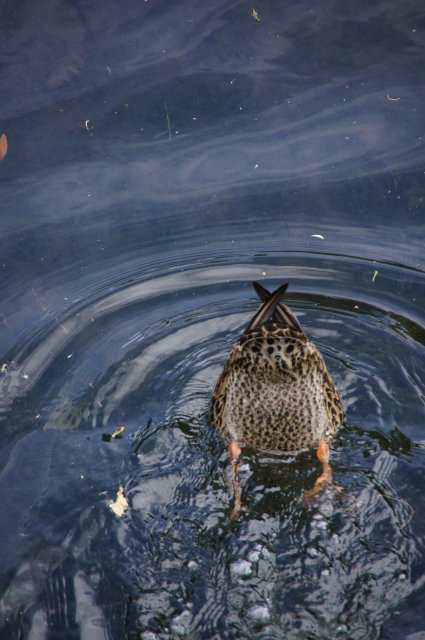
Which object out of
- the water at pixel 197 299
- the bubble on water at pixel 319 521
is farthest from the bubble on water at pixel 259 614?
the bubble on water at pixel 319 521

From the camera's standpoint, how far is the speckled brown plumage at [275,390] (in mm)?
4516

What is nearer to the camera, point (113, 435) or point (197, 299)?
point (113, 435)

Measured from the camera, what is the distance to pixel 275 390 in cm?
477

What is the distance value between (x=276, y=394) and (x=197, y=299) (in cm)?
128

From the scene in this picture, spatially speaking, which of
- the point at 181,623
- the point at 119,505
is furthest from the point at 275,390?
the point at 181,623

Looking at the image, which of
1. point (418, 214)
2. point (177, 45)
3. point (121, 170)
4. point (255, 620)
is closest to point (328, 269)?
point (418, 214)

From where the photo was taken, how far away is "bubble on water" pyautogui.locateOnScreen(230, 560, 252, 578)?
404 cm

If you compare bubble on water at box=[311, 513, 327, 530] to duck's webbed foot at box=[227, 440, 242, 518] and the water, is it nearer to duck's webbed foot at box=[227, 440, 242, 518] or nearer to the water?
the water

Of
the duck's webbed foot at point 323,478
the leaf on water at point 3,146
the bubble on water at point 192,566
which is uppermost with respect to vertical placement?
the leaf on water at point 3,146

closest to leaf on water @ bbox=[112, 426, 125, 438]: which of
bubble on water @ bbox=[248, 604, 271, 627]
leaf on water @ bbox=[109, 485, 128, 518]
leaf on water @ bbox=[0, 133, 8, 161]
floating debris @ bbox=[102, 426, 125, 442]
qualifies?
floating debris @ bbox=[102, 426, 125, 442]

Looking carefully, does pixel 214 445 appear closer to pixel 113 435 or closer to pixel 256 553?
pixel 113 435

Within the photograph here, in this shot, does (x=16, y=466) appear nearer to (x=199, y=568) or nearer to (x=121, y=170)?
(x=199, y=568)

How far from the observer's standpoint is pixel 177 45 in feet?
22.1

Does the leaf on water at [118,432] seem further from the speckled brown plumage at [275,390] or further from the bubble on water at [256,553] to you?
the bubble on water at [256,553]
